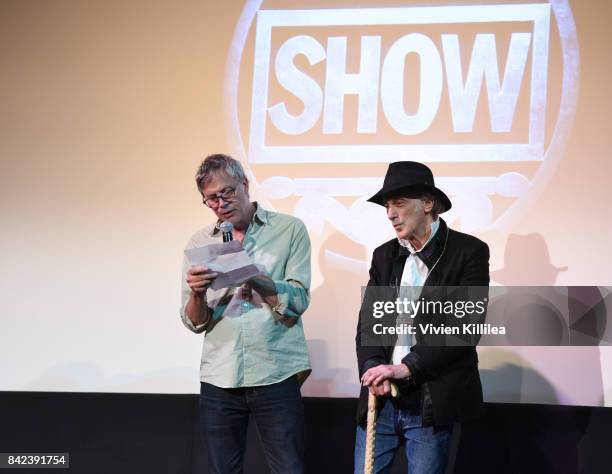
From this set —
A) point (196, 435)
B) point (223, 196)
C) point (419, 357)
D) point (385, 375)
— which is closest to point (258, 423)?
point (385, 375)

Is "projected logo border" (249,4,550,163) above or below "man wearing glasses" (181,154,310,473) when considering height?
above

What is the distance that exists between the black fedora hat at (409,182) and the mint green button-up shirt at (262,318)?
336 millimetres

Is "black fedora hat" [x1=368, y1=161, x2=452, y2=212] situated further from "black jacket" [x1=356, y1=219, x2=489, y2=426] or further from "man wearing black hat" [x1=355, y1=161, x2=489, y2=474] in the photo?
"black jacket" [x1=356, y1=219, x2=489, y2=426]

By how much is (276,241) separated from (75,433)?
169 centimetres

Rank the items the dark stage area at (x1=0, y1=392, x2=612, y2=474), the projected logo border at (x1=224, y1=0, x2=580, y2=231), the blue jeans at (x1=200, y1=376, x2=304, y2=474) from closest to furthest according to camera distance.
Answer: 1. the blue jeans at (x1=200, y1=376, x2=304, y2=474)
2. the dark stage area at (x1=0, y1=392, x2=612, y2=474)
3. the projected logo border at (x1=224, y1=0, x2=580, y2=231)

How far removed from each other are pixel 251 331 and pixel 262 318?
6cm

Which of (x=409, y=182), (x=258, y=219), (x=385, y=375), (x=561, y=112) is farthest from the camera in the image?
(x=561, y=112)

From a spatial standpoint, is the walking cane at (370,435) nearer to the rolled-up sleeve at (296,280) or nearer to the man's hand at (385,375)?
the man's hand at (385,375)

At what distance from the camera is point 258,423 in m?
Answer: 2.50

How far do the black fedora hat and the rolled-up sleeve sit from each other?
0.95 feet

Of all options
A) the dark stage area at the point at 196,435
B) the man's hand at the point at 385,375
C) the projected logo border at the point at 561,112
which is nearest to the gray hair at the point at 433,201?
the man's hand at the point at 385,375

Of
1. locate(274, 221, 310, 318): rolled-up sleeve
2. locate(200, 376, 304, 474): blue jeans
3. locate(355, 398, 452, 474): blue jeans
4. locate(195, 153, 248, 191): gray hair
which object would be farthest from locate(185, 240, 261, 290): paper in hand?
locate(355, 398, 452, 474): blue jeans

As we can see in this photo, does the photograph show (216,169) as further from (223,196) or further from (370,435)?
(370,435)

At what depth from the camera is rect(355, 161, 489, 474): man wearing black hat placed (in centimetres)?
233
